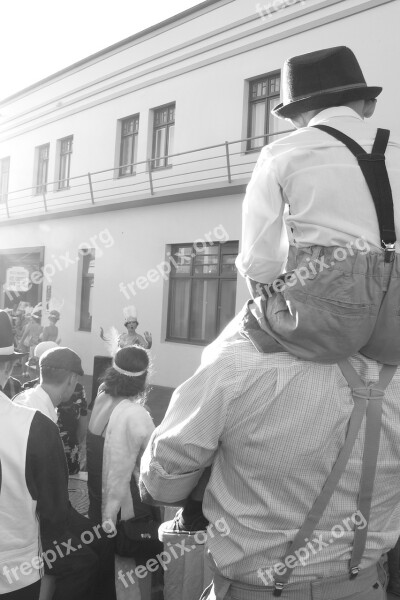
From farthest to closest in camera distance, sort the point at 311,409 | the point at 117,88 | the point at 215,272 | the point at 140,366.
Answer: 1. the point at 117,88
2. the point at 215,272
3. the point at 140,366
4. the point at 311,409

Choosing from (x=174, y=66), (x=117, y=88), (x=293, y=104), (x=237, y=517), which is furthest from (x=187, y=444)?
(x=117, y=88)

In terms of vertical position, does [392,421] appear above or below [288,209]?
below

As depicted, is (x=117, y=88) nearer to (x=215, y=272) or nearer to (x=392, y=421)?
(x=215, y=272)

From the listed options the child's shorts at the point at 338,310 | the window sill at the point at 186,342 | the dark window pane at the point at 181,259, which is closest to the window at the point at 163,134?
the dark window pane at the point at 181,259

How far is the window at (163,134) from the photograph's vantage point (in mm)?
13700

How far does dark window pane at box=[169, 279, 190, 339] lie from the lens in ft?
42.9

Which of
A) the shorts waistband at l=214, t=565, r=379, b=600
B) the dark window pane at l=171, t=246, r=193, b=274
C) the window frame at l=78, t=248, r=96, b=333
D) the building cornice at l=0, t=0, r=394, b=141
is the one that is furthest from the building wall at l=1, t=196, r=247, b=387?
the shorts waistband at l=214, t=565, r=379, b=600

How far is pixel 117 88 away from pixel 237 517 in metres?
15.2

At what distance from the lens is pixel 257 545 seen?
137 cm

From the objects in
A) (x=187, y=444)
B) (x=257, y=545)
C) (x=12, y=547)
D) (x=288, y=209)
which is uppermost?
(x=288, y=209)

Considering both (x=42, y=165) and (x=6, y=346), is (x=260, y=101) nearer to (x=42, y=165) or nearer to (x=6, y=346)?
(x=42, y=165)

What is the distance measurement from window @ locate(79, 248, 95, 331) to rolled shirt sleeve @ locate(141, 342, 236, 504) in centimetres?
1445

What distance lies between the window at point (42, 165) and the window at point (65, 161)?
88cm

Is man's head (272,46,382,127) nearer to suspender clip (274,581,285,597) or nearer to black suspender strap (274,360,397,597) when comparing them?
black suspender strap (274,360,397,597)
